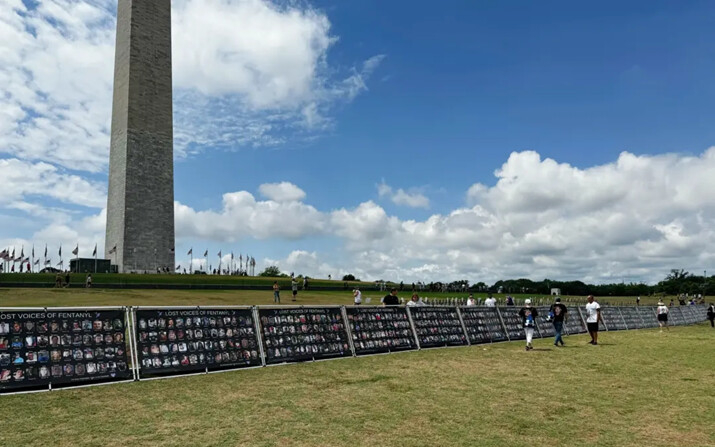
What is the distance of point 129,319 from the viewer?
38.3 feet

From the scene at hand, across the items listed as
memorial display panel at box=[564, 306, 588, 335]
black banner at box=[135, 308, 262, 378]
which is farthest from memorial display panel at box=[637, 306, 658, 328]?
black banner at box=[135, 308, 262, 378]

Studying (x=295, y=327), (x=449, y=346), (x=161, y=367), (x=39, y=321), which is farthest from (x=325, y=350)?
(x=39, y=321)

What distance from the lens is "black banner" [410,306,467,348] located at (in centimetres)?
1822

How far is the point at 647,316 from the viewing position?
36.9 meters

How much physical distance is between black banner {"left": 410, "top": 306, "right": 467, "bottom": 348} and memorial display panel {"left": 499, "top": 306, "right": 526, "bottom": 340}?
356 centimetres

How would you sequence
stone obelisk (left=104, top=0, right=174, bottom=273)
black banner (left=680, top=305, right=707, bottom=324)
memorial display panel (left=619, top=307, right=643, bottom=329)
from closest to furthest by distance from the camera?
1. memorial display panel (left=619, top=307, right=643, bottom=329)
2. black banner (left=680, top=305, right=707, bottom=324)
3. stone obelisk (left=104, top=0, right=174, bottom=273)

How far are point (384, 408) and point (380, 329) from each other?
7781mm

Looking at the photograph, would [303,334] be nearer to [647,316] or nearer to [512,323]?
[512,323]

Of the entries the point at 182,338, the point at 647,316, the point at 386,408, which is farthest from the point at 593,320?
the point at 647,316

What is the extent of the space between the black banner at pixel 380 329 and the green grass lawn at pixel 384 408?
6.09 feet

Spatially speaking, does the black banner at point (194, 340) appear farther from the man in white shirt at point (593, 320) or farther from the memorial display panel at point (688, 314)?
the memorial display panel at point (688, 314)

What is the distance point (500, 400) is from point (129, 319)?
8.11m

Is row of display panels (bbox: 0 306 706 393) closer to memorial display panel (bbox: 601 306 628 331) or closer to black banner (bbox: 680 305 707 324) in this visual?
memorial display panel (bbox: 601 306 628 331)

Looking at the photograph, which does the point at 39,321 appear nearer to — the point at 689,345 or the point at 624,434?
the point at 624,434
